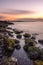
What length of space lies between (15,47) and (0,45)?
3.29m

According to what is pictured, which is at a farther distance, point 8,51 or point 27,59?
point 8,51

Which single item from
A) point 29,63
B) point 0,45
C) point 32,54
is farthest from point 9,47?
point 29,63

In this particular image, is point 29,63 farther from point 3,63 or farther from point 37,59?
point 3,63

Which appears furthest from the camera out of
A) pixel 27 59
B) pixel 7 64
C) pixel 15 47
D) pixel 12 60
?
pixel 15 47

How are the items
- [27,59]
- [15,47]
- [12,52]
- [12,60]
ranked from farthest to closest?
[15,47]
[12,52]
[27,59]
[12,60]

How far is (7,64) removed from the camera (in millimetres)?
16781

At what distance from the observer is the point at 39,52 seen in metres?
21.8

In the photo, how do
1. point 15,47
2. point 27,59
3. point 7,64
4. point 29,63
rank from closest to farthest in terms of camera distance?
1. point 7,64
2. point 29,63
3. point 27,59
4. point 15,47

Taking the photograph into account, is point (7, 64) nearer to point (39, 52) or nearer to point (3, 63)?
point (3, 63)

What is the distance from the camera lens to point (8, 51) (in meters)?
24.4

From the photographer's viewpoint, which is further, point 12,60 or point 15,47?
point 15,47

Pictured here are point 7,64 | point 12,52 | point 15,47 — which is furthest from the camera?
point 15,47

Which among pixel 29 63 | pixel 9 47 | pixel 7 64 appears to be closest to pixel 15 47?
pixel 9 47

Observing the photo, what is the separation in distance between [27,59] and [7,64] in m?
4.81
